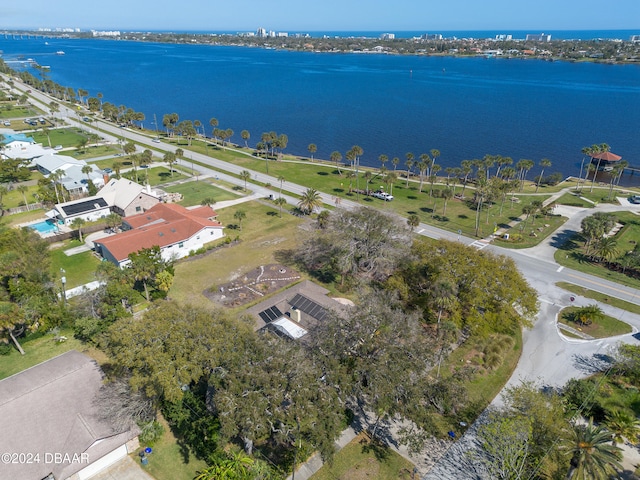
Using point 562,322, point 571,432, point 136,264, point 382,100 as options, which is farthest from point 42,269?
point 382,100

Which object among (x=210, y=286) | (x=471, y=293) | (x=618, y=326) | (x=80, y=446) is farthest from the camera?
(x=210, y=286)

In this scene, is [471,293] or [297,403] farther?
[471,293]

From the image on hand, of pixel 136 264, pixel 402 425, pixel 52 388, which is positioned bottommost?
pixel 402 425

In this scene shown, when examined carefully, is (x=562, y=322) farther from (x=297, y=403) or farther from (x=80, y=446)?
(x=80, y=446)

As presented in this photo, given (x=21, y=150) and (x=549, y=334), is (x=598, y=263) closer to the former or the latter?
(x=549, y=334)

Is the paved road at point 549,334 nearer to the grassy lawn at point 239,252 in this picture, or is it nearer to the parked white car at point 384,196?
the parked white car at point 384,196

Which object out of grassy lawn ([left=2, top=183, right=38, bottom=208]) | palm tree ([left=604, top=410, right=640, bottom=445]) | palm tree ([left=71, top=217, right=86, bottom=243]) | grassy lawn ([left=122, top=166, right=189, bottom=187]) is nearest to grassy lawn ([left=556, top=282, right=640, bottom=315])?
palm tree ([left=604, top=410, right=640, bottom=445])
